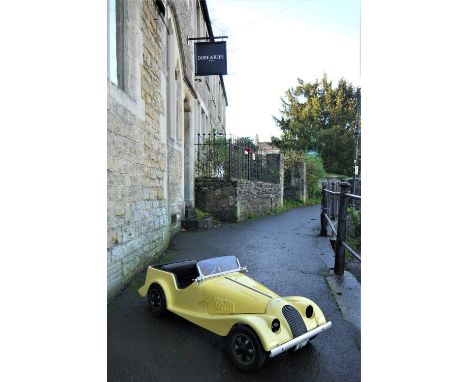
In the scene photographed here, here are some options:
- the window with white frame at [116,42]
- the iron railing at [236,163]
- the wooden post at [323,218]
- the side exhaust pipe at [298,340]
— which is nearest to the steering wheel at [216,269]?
the side exhaust pipe at [298,340]

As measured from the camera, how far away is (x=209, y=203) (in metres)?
1.59

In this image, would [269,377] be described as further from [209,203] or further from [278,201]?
[278,201]

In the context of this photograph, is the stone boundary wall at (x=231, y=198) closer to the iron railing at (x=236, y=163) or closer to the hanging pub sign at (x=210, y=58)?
the iron railing at (x=236, y=163)

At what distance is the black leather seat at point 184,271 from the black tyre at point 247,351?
311mm

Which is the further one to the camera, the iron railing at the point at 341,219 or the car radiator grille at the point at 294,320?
the iron railing at the point at 341,219

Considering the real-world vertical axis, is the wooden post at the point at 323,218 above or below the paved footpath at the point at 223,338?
above

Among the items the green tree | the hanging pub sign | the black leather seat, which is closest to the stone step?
the black leather seat

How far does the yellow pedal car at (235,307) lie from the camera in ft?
2.98

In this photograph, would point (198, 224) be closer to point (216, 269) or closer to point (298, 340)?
point (216, 269)

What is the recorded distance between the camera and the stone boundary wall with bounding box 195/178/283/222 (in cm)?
150

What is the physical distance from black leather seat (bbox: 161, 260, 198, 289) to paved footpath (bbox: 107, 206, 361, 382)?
3 centimetres
